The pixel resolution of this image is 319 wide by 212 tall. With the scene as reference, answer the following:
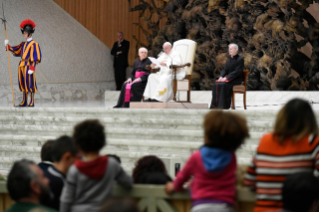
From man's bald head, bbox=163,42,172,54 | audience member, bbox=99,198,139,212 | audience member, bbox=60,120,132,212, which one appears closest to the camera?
audience member, bbox=99,198,139,212

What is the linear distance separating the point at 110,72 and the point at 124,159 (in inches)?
309

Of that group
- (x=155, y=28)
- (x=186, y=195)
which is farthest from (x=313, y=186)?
(x=155, y=28)

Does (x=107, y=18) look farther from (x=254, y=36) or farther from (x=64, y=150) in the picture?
(x=64, y=150)

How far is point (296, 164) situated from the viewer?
202 cm

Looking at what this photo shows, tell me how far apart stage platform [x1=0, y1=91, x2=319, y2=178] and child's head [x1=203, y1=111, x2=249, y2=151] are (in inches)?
129

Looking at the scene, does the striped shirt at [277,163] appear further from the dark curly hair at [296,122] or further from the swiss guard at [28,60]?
the swiss guard at [28,60]

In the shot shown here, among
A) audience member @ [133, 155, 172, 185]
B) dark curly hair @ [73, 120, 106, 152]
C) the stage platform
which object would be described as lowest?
the stage platform

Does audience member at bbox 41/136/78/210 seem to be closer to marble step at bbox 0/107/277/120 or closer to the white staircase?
the white staircase

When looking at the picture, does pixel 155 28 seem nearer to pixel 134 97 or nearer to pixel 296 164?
pixel 134 97

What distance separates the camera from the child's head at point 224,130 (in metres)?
2.00

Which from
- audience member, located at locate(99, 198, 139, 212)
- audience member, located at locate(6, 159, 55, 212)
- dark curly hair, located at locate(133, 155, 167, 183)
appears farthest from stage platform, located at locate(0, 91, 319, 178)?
audience member, located at locate(99, 198, 139, 212)

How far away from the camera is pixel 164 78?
7539 millimetres

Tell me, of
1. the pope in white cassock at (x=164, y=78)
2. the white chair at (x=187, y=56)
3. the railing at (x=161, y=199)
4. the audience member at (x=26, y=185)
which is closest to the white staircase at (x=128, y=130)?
the pope in white cassock at (x=164, y=78)

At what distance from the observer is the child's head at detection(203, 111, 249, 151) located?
2.00 metres
